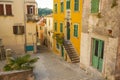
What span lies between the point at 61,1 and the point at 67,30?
434cm

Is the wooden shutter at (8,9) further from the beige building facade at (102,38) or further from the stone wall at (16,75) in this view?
the stone wall at (16,75)

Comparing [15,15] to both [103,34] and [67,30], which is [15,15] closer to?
[67,30]

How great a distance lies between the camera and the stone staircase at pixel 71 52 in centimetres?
1803

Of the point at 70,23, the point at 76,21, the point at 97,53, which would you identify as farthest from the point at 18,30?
the point at 97,53

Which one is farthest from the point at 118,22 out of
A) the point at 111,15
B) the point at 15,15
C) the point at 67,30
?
the point at 15,15

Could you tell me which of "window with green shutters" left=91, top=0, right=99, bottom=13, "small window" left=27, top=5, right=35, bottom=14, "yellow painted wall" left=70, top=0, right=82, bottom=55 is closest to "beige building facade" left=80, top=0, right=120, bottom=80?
"window with green shutters" left=91, top=0, right=99, bottom=13

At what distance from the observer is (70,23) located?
19.9m

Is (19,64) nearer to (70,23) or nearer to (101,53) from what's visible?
(101,53)

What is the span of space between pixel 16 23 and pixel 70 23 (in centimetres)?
814

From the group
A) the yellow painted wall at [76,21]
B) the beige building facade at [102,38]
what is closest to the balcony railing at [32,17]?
the yellow painted wall at [76,21]

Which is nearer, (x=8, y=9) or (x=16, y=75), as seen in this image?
(x=16, y=75)

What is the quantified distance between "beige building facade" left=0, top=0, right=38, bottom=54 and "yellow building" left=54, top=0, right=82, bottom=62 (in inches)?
160

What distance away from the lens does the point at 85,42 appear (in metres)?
14.0

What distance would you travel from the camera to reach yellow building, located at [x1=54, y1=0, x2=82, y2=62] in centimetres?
1788
